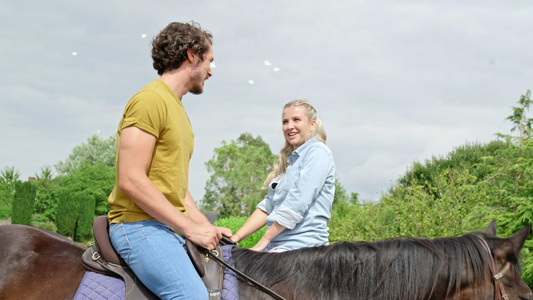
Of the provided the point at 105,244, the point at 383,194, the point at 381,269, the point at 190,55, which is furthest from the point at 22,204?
the point at 381,269

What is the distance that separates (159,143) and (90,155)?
213 feet

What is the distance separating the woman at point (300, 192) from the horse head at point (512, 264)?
3.98 ft

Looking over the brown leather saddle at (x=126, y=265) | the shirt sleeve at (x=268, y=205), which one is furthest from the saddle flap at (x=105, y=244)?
the shirt sleeve at (x=268, y=205)

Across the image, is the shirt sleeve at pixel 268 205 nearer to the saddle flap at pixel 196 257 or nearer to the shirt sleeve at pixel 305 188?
the shirt sleeve at pixel 305 188

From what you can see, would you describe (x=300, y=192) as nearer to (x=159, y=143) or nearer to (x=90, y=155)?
(x=159, y=143)

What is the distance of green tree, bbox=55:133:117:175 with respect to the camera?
2440 inches

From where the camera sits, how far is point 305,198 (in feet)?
10.8

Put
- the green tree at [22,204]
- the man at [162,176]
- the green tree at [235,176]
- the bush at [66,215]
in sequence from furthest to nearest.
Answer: the green tree at [235,176]
the bush at [66,215]
the green tree at [22,204]
the man at [162,176]

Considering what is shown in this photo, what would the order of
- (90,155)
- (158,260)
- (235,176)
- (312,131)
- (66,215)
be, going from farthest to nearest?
(90,155) → (235,176) → (66,215) → (312,131) → (158,260)

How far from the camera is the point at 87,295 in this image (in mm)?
2668

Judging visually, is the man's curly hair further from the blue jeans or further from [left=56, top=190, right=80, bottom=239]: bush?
[left=56, top=190, right=80, bottom=239]: bush

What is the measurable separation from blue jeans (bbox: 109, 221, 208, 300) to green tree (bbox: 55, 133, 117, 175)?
6168 centimetres

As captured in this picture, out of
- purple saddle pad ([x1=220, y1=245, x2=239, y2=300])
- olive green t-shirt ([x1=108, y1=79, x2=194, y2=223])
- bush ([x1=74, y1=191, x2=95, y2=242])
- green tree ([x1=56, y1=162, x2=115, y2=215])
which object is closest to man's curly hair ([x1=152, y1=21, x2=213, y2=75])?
olive green t-shirt ([x1=108, y1=79, x2=194, y2=223])

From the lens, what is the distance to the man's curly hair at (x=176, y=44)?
280 centimetres
